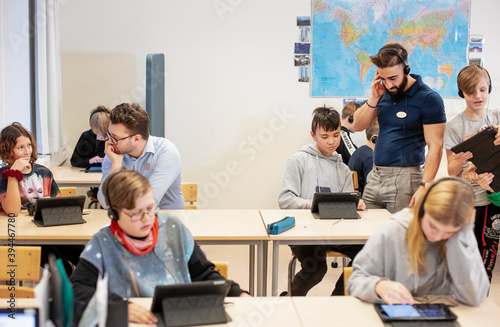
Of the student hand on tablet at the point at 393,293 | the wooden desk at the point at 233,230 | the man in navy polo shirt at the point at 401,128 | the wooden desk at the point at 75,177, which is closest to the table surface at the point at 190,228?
the wooden desk at the point at 233,230

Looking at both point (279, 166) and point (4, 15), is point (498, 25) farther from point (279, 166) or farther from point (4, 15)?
point (4, 15)

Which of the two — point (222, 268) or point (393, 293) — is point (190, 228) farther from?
point (393, 293)

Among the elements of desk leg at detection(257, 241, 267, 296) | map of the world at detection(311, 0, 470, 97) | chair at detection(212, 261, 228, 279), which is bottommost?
desk leg at detection(257, 241, 267, 296)

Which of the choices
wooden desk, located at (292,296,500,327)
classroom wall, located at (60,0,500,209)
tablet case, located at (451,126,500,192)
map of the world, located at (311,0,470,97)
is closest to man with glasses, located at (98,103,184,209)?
wooden desk, located at (292,296,500,327)

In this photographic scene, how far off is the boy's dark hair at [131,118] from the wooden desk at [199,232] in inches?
21.7

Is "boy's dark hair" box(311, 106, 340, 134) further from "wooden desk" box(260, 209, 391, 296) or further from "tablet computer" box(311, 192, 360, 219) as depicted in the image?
"wooden desk" box(260, 209, 391, 296)

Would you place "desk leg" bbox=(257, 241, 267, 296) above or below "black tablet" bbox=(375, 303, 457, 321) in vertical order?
below

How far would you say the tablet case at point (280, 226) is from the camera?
2684 mm

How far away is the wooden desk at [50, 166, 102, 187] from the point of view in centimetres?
428

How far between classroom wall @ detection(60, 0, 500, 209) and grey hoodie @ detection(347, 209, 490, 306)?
3553mm

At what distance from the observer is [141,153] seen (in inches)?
123

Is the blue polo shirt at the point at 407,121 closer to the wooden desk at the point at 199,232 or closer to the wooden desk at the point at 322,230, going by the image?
the wooden desk at the point at 322,230

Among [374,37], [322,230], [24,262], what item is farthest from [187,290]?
[374,37]

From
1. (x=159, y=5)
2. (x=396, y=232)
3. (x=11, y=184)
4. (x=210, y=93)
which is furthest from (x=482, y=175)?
(x=159, y=5)
